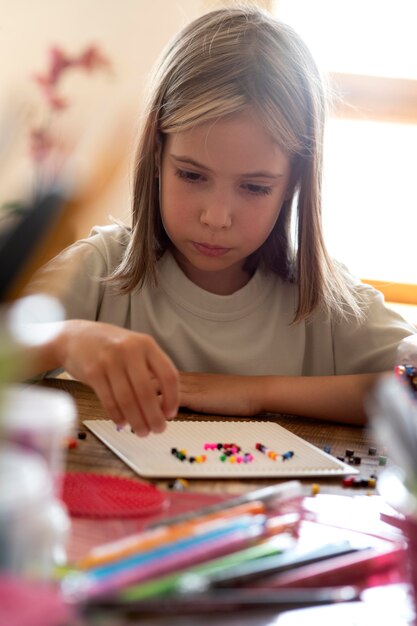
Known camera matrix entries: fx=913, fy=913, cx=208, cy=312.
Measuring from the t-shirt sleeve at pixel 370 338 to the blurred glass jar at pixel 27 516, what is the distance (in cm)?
99

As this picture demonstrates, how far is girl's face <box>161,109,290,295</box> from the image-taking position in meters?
1.22

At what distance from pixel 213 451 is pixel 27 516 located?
466 mm

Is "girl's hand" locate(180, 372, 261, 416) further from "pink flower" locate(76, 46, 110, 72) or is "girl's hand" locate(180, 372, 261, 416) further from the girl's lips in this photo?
"pink flower" locate(76, 46, 110, 72)

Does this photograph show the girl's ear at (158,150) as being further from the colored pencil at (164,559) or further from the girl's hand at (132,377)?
the colored pencil at (164,559)

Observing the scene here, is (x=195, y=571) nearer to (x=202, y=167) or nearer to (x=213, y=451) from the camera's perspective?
(x=213, y=451)

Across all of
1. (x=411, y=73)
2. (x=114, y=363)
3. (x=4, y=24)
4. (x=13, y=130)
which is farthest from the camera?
(x=4, y=24)

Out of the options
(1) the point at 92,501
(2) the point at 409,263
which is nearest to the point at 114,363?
(1) the point at 92,501

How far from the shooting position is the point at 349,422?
4.08 feet

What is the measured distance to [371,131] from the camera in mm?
2219

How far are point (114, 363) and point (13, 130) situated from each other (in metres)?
0.41

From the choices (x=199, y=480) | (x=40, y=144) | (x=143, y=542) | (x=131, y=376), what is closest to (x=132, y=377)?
(x=131, y=376)

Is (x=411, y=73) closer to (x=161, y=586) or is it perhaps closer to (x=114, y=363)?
(x=114, y=363)

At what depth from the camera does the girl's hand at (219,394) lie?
3.78ft

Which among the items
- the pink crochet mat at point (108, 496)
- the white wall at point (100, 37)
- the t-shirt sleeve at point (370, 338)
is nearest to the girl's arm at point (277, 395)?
the t-shirt sleeve at point (370, 338)
